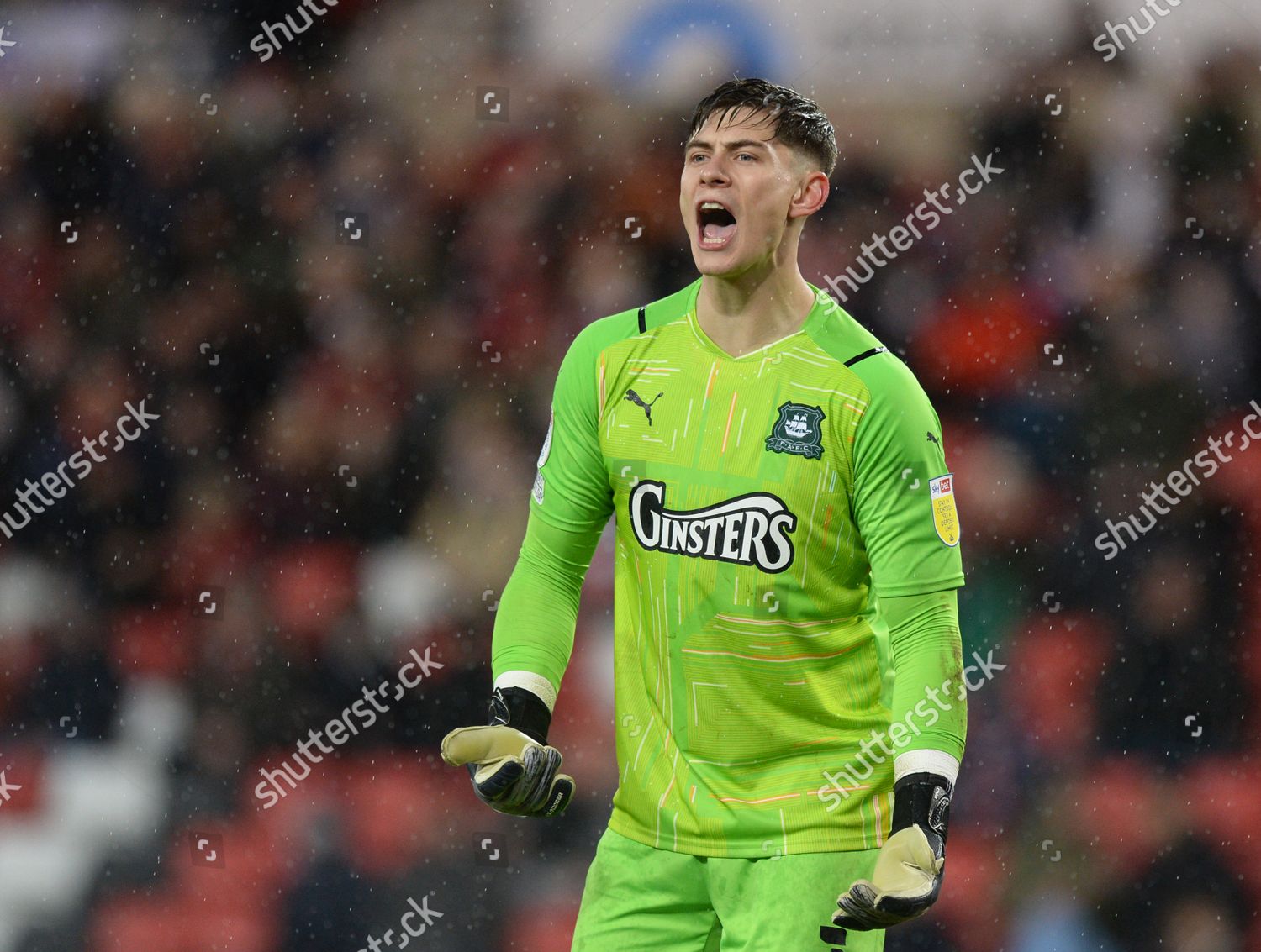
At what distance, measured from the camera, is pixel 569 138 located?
333 centimetres

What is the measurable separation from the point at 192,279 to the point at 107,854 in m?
1.19

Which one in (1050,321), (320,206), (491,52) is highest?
A: (491,52)

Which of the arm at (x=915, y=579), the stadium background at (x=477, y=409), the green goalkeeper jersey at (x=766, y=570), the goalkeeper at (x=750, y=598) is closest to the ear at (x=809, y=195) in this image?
the goalkeeper at (x=750, y=598)

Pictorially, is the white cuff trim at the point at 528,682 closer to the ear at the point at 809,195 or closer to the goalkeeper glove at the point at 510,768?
the goalkeeper glove at the point at 510,768

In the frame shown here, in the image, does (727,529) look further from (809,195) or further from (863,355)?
(809,195)

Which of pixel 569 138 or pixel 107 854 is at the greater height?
pixel 569 138

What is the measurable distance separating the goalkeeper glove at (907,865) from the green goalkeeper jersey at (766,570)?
0.14 m

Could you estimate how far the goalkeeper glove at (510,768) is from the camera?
193 centimetres

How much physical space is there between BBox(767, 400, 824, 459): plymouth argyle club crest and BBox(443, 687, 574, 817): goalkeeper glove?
443mm

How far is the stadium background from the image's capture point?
3.20 m

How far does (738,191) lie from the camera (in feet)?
6.66

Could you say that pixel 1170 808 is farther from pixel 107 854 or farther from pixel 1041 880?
pixel 107 854

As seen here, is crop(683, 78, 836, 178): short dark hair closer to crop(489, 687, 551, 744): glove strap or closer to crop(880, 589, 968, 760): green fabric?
crop(880, 589, 968, 760): green fabric

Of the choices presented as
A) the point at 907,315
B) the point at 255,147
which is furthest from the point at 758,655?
the point at 255,147
